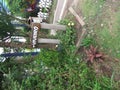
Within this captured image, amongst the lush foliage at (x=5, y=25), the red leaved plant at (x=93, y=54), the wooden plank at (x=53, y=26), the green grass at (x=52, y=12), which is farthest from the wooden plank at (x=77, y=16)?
the green grass at (x=52, y=12)

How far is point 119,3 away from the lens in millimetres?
6496

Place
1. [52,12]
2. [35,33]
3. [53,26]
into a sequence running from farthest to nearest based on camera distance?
[52,12], [53,26], [35,33]

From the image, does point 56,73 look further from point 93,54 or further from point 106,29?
point 106,29

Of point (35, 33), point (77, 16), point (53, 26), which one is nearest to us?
point (35, 33)

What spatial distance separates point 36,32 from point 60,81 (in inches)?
54.2

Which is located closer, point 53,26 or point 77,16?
point 53,26

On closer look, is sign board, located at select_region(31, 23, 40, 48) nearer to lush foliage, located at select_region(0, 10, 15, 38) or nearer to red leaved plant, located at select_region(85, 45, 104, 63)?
lush foliage, located at select_region(0, 10, 15, 38)

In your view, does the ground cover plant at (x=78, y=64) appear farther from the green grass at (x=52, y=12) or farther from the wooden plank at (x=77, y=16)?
the green grass at (x=52, y=12)

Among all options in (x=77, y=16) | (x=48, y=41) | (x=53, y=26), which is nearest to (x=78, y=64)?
(x=48, y=41)

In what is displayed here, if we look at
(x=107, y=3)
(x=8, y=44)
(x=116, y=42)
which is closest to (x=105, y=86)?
(x=116, y=42)

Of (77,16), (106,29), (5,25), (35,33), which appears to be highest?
(77,16)

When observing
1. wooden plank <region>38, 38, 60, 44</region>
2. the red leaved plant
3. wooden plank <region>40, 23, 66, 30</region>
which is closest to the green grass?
wooden plank <region>38, 38, 60, 44</region>

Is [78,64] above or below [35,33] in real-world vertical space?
below

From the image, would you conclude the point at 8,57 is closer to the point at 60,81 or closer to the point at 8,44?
the point at 8,44
